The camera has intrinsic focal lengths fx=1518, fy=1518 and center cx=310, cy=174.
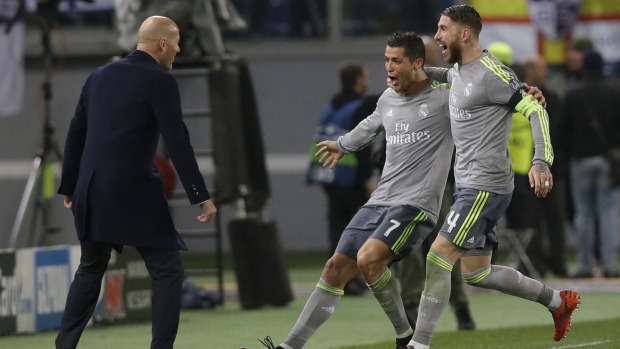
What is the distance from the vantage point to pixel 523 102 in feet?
29.4

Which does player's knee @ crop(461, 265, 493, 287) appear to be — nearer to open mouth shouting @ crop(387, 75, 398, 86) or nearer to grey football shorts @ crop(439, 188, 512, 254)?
grey football shorts @ crop(439, 188, 512, 254)

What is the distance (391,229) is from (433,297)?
1.59 ft

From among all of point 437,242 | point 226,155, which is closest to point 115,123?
point 437,242

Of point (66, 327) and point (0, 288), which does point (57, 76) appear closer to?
point (0, 288)

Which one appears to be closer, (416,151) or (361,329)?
(416,151)

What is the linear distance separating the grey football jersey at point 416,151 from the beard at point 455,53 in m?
0.28

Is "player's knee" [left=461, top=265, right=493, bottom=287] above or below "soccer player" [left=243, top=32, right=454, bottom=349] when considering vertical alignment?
below

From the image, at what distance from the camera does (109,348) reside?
10859 millimetres

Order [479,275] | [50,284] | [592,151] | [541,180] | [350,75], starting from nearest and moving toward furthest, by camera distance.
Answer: [541,180], [479,275], [50,284], [350,75], [592,151]

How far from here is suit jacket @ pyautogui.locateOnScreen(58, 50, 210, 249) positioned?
863 cm

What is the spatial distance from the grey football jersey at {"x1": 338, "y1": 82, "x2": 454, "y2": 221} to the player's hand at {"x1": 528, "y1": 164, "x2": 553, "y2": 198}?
852 millimetres

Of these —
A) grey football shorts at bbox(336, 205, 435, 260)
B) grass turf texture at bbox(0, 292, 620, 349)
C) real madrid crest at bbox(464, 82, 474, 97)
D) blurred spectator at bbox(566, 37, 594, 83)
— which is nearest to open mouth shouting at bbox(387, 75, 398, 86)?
real madrid crest at bbox(464, 82, 474, 97)

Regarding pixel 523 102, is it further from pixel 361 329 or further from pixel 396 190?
pixel 361 329

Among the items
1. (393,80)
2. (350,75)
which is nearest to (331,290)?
(393,80)
